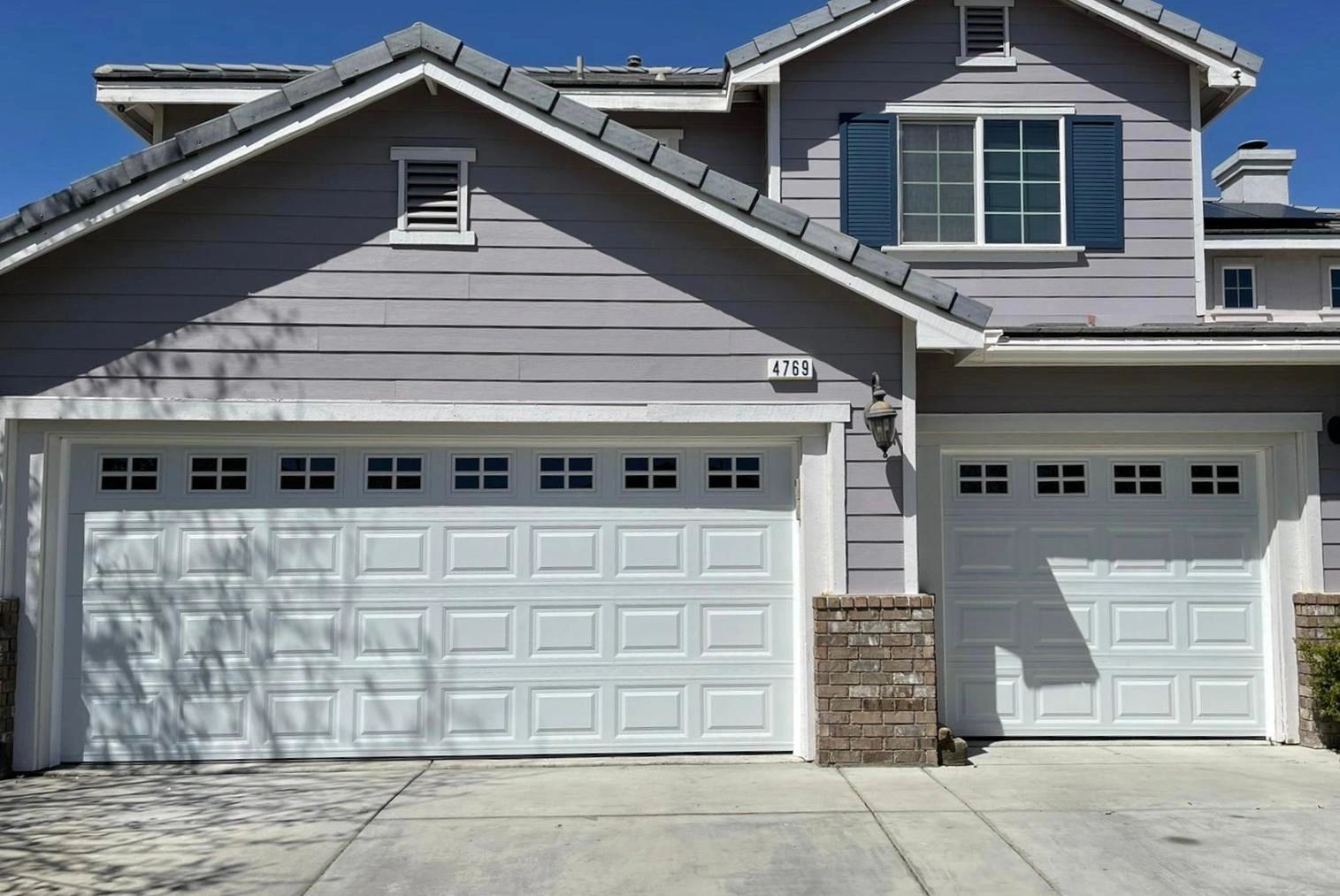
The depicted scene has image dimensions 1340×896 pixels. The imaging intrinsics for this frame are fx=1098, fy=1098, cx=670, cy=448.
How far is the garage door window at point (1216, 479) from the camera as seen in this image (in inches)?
346

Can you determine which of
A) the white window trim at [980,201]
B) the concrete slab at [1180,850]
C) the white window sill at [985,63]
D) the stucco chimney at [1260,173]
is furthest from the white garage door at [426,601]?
the stucco chimney at [1260,173]

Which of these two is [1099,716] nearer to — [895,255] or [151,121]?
[895,255]

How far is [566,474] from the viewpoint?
8062 millimetres

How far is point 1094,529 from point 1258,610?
56.5 inches

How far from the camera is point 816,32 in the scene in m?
9.99

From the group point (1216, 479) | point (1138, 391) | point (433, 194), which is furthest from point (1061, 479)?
point (433, 194)

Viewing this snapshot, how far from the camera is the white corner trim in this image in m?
8.56

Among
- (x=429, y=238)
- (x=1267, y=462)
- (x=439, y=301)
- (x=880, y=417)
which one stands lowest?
(x=1267, y=462)

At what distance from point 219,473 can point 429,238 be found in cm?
226

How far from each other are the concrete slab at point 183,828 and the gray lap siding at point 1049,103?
636cm

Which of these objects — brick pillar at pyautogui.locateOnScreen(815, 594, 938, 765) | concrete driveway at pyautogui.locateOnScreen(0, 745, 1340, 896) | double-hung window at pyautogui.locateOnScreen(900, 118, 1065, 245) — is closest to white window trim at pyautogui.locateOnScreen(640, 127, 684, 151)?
double-hung window at pyautogui.locateOnScreen(900, 118, 1065, 245)

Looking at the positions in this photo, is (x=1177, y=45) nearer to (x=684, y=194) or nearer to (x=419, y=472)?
(x=684, y=194)

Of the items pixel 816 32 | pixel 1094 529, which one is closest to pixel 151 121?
pixel 816 32

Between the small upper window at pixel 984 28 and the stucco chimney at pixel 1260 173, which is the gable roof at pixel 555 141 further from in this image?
the stucco chimney at pixel 1260 173
